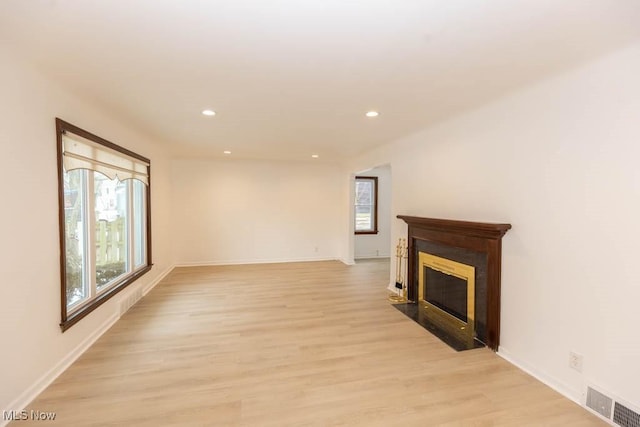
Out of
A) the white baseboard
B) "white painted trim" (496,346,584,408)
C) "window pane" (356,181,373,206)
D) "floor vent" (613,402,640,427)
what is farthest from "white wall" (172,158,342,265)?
"floor vent" (613,402,640,427)

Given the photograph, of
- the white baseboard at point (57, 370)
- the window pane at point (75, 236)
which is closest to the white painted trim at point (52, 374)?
the white baseboard at point (57, 370)

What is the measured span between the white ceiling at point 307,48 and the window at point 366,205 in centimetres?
425

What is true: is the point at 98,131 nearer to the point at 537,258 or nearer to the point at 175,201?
the point at 175,201

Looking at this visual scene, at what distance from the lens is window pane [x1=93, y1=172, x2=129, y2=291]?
10.3 ft

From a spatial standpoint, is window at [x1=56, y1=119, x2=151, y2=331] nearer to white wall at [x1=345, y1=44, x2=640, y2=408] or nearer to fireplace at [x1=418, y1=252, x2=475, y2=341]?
fireplace at [x1=418, y1=252, x2=475, y2=341]

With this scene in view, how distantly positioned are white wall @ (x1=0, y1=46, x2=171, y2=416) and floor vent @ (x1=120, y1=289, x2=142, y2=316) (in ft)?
2.80

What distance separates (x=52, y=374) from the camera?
218 centimetres

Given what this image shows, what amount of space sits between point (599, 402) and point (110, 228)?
473 centimetres

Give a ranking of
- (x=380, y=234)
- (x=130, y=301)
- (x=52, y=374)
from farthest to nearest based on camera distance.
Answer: (x=380, y=234) < (x=130, y=301) < (x=52, y=374)

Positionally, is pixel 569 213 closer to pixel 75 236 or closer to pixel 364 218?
pixel 75 236

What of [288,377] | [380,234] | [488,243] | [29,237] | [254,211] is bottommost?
[288,377]

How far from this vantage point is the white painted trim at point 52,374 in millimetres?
1866

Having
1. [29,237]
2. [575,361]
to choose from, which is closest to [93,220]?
[29,237]

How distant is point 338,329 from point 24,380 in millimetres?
2475
